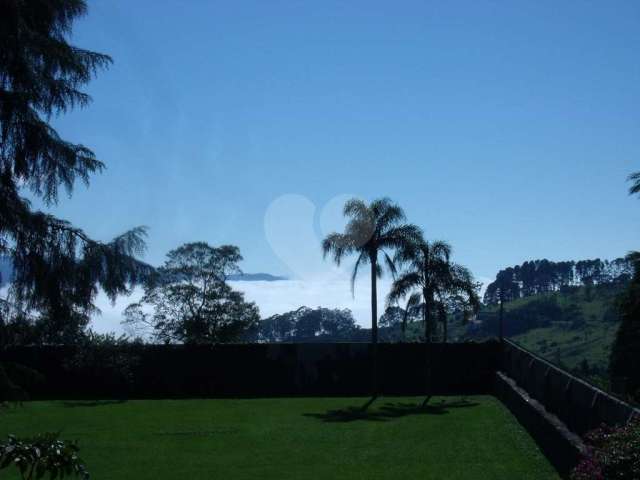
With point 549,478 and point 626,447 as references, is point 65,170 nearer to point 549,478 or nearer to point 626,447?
point 626,447

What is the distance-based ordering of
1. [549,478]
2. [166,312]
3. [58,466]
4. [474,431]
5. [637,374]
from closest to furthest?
[58,466] < [549,478] < [474,431] < [637,374] < [166,312]

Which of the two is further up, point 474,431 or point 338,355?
point 338,355

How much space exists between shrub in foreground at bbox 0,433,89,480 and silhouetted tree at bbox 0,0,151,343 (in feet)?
10.2

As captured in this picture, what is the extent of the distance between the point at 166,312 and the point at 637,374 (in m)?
23.5

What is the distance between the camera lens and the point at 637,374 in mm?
28594

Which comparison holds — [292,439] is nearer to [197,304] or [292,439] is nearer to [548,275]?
[197,304]

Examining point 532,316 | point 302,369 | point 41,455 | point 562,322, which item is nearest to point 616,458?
point 41,455

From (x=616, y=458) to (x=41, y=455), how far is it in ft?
15.3

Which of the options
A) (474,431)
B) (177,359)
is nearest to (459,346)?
(177,359)

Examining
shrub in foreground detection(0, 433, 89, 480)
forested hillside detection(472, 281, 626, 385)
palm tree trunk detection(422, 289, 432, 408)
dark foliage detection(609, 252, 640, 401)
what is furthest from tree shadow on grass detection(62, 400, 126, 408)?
forested hillside detection(472, 281, 626, 385)

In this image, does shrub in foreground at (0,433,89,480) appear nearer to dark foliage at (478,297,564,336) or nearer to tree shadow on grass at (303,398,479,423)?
tree shadow on grass at (303,398,479,423)

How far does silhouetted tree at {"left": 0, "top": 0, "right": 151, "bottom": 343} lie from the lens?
7.20 metres

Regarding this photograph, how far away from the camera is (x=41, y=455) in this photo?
4.75 meters

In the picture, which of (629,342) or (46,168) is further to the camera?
(629,342)
